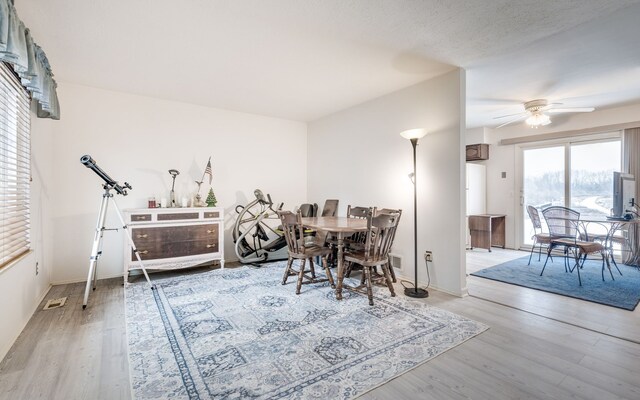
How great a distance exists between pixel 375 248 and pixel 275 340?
1.34 m

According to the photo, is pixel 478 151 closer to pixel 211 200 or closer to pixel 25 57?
pixel 211 200

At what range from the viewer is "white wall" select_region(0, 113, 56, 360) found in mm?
2088

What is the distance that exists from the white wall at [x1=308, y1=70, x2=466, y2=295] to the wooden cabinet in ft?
11.0

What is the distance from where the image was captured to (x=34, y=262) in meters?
2.82

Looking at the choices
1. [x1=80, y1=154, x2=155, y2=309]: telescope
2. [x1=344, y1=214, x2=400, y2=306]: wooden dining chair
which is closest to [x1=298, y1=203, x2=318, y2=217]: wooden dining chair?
[x1=344, y1=214, x2=400, y2=306]: wooden dining chair

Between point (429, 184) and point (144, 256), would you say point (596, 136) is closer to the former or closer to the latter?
point (429, 184)

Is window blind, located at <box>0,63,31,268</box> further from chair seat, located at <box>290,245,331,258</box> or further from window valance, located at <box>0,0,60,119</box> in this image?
chair seat, located at <box>290,245,331,258</box>

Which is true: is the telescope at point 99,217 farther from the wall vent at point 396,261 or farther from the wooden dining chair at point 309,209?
the wall vent at point 396,261

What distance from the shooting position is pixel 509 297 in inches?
123

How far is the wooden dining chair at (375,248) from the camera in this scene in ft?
9.36

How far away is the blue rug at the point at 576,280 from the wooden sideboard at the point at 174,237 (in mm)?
3852

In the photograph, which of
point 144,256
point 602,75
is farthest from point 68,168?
point 602,75

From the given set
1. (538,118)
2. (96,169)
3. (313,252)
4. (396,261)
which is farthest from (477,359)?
(538,118)

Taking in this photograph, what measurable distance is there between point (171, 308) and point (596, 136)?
711 cm
